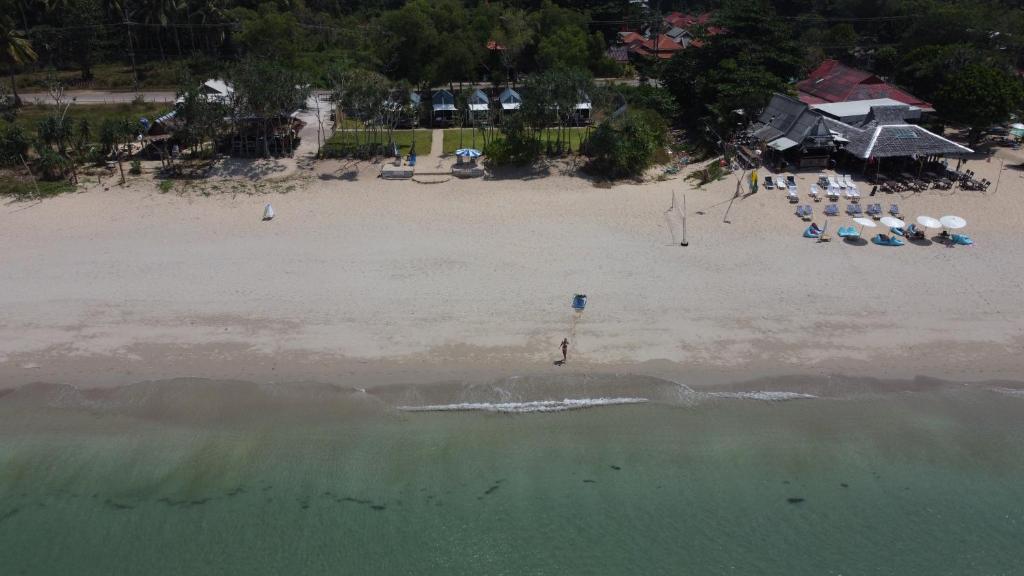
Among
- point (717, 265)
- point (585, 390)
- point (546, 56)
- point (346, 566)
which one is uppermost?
point (546, 56)

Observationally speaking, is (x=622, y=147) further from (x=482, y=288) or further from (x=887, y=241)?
(x=482, y=288)

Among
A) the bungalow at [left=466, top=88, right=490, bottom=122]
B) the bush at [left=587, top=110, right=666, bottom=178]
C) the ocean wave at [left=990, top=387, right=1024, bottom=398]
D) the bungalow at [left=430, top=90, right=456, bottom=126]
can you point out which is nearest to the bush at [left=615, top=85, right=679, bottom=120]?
the bungalow at [left=466, top=88, right=490, bottom=122]

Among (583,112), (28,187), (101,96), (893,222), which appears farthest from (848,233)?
(101,96)

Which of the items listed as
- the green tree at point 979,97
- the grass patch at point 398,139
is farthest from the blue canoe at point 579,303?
the green tree at point 979,97

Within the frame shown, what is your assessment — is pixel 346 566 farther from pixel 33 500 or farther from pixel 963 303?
pixel 963 303

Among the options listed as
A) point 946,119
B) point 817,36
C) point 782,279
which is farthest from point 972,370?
point 817,36

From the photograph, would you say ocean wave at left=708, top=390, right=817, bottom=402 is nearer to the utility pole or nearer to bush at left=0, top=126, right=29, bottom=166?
bush at left=0, top=126, right=29, bottom=166

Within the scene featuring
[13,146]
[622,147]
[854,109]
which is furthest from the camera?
[854,109]
